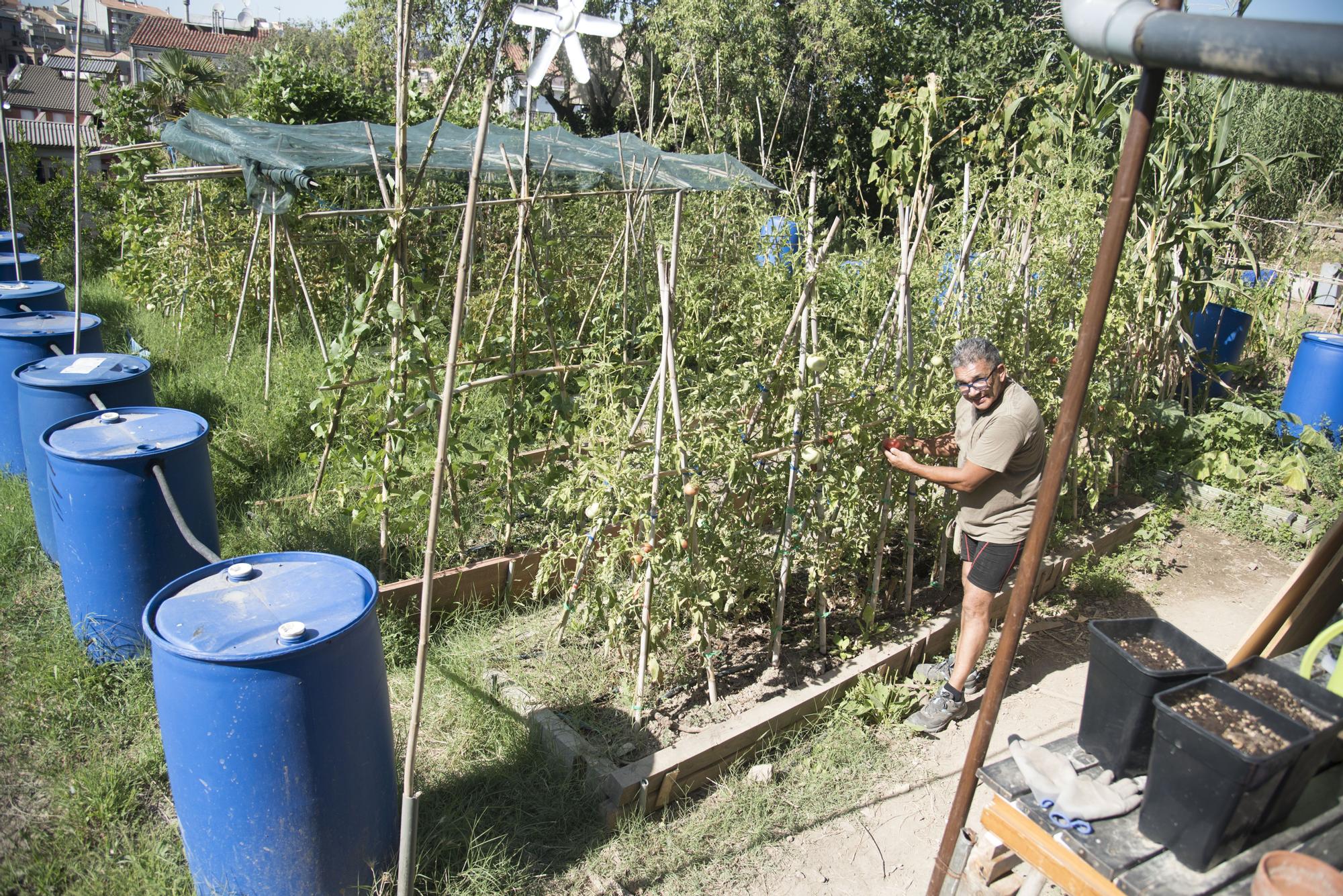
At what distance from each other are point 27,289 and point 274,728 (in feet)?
15.0

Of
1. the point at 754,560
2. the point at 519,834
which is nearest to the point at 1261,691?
the point at 754,560

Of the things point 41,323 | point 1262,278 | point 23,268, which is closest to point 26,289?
point 41,323

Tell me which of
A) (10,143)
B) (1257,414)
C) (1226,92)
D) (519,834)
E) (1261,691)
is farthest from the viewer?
(10,143)

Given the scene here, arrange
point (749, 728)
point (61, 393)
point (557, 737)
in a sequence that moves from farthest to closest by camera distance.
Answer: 1. point (61, 393)
2. point (749, 728)
3. point (557, 737)

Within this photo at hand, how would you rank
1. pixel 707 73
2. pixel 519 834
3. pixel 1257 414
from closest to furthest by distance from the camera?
pixel 519 834 < pixel 1257 414 < pixel 707 73

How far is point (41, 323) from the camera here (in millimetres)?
4488

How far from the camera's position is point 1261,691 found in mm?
2039

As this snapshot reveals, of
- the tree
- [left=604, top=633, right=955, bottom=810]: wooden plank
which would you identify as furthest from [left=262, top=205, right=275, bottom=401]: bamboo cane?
the tree

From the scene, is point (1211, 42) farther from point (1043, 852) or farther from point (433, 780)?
point (433, 780)

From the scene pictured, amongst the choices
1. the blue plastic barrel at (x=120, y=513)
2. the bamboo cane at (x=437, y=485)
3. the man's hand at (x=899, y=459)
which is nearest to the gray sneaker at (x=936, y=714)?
the man's hand at (x=899, y=459)

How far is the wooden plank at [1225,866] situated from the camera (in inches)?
70.4

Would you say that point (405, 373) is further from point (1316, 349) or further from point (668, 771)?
point (1316, 349)

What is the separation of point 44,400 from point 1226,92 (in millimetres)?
6492

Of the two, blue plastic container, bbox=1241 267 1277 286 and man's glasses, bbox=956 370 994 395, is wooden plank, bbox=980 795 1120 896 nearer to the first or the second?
man's glasses, bbox=956 370 994 395
